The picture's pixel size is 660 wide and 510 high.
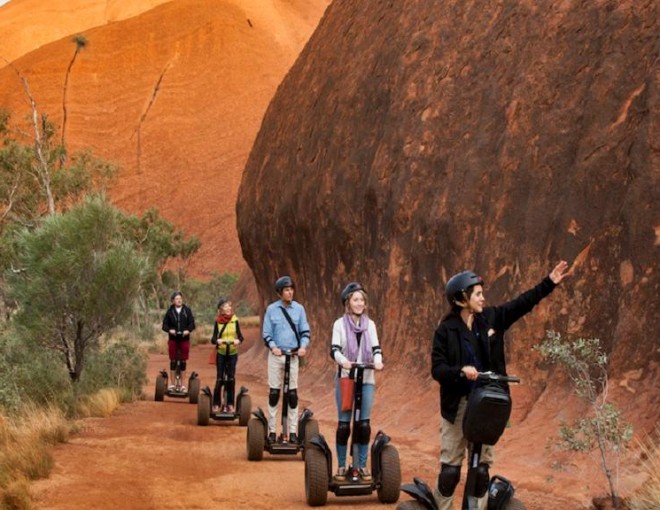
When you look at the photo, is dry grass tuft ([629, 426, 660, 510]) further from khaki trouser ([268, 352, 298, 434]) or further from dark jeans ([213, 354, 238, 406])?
dark jeans ([213, 354, 238, 406])

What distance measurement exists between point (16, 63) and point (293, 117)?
220 ft

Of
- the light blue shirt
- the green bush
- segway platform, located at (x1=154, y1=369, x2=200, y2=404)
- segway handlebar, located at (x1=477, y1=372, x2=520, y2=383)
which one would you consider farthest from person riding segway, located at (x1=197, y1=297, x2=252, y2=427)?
segway handlebar, located at (x1=477, y1=372, x2=520, y2=383)

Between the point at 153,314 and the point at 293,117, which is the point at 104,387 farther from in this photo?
the point at 153,314

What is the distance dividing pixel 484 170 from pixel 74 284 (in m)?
7.77

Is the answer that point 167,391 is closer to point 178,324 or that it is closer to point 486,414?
point 178,324

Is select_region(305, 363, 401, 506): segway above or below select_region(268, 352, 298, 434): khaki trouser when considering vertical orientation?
below

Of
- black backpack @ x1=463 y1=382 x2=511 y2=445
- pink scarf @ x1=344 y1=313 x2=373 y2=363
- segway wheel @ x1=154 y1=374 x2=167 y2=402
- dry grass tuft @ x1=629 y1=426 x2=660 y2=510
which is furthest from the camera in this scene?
segway wheel @ x1=154 y1=374 x2=167 y2=402

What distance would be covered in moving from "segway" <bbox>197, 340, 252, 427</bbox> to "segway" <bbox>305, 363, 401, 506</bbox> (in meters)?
5.75

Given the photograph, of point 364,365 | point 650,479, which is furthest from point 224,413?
point 650,479

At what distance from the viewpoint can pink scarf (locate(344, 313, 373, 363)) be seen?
905cm

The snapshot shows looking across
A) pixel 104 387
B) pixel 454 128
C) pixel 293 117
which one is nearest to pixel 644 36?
pixel 454 128

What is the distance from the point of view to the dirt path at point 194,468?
9.29 m

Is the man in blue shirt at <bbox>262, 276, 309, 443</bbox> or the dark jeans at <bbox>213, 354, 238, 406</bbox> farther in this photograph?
the dark jeans at <bbox>213, 354, 238, 406</bbox>

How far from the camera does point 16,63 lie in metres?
87.4
